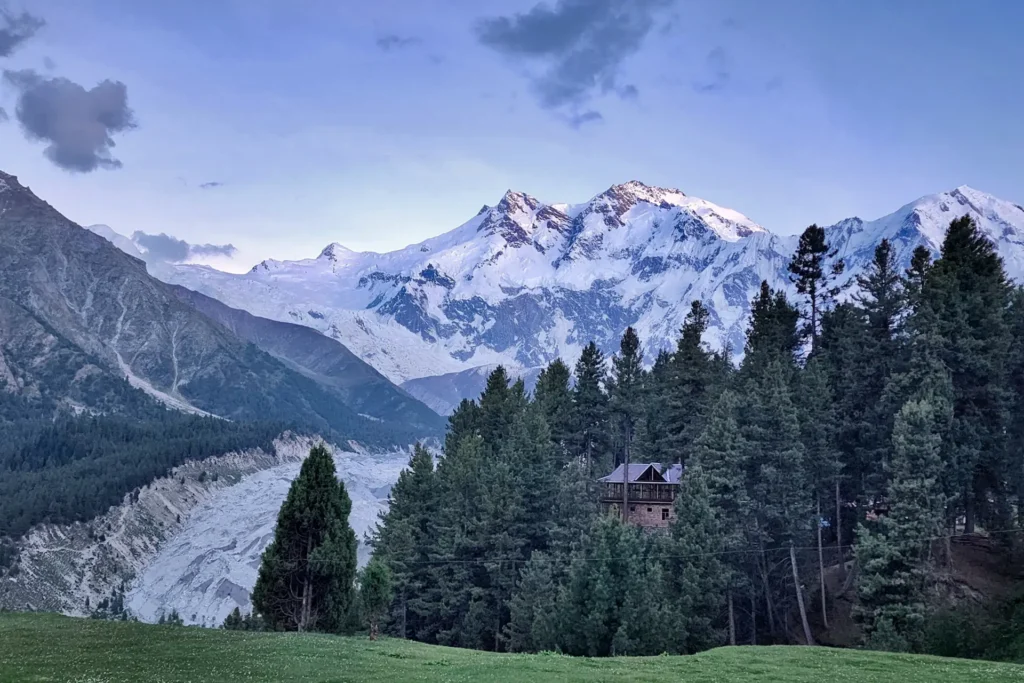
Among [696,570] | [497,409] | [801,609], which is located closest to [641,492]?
[497,409]

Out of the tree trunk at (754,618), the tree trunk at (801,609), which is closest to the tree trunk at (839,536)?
the tree trunk at (801,609)

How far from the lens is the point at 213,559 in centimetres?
14362

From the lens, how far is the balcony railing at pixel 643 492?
7969 centimetres

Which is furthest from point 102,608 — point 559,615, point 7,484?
point 559,615

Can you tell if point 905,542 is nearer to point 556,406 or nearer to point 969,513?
point 969,513

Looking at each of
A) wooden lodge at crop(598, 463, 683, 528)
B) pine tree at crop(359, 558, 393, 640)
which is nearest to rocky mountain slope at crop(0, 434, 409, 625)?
wooden lodge at crop(598, 463, 683, 528)

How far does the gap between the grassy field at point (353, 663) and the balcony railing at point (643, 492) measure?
4604 cm

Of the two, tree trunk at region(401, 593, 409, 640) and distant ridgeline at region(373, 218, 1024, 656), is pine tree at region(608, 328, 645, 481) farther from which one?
tree trunk at region(401, 593, 409, 640)

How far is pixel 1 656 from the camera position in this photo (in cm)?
2630

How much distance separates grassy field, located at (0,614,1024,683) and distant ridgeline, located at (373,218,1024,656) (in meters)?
12.8

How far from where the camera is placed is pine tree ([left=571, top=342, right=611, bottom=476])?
84.9 meters

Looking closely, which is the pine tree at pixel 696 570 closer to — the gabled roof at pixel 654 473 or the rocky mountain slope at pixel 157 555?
the gabled roof at pixel 654 473

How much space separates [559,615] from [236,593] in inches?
3775

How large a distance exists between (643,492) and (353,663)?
5649 centimetres
